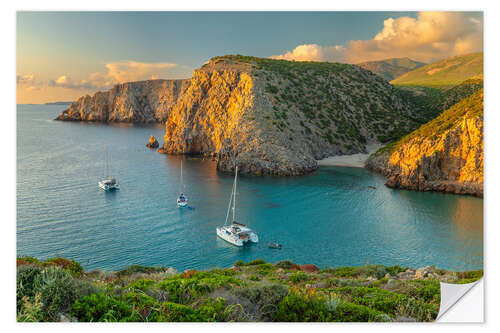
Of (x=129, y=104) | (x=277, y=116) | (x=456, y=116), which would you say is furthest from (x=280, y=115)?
(x=129, y=104)

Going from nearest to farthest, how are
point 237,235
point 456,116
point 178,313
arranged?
point 178,313 < point 237,235 < point 456,116

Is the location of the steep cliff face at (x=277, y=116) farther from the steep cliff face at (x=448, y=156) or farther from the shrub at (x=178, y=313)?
the shrub at (x=178, y=313)

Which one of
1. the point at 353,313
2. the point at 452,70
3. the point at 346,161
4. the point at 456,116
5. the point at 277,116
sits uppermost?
the point at 452,70

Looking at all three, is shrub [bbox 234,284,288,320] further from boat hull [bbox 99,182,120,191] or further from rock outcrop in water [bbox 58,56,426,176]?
rock outcrop in water [bbox 58,56,426,176]

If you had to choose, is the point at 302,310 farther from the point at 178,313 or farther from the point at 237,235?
the point at 237,235

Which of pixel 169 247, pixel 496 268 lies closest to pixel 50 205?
pixel 169 247

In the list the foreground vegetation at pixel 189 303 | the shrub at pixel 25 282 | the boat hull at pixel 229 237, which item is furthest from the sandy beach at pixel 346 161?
the shrub at pixel 25 282
